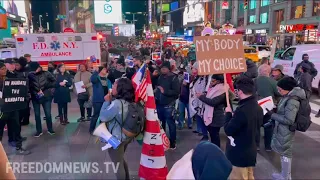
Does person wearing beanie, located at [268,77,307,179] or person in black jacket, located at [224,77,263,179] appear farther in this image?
person wearing beanie, located at [268,77,307,179]

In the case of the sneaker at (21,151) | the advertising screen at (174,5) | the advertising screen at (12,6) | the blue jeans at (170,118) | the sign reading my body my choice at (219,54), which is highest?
the advertising screen at (174,5)

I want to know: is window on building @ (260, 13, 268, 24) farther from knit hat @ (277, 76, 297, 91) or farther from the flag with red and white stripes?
the flag with red and white stripes

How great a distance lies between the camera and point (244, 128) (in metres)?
4.00

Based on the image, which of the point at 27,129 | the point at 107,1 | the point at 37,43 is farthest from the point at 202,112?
the point at 107,1

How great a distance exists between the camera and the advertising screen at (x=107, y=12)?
44.4 m

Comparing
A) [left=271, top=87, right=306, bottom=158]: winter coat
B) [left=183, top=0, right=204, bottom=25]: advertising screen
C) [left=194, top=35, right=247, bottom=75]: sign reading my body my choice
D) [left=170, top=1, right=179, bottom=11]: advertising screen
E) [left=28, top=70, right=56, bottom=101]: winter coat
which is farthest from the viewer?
[left=170, top=1, right=179, bottom=11]: advertising screen

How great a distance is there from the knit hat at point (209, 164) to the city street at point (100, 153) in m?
3.67

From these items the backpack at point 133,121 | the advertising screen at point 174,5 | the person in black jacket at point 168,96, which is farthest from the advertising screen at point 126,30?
the backpack at point 133,121

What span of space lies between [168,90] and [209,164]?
4777 mm

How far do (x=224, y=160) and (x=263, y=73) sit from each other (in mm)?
5121

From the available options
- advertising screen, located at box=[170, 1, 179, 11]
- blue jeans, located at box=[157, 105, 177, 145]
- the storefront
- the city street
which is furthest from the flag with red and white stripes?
advertising screen, located at box=[170, 1, 179, 11]

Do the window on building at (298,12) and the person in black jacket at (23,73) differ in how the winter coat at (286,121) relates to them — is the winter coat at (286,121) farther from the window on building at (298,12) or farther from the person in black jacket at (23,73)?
the window on building at (298,12)

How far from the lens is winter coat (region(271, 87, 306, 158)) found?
4.65 meters

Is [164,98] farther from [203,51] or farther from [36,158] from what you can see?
[36,158]
